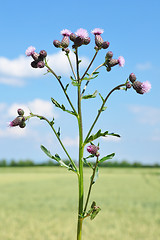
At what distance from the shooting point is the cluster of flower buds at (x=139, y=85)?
3.65 feet

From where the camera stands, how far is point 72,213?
24.6 ft

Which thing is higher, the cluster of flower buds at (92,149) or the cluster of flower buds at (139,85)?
the cluster of flower buds at (139,85)

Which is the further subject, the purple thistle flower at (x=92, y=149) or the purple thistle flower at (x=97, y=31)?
the purple thistle flower at (x=97, y=31)

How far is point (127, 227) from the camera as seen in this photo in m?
6.36

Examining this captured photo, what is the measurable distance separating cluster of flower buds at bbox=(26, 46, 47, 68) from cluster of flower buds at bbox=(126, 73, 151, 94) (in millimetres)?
315

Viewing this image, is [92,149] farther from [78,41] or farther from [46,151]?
[78,41]

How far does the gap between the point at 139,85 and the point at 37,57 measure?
383mm

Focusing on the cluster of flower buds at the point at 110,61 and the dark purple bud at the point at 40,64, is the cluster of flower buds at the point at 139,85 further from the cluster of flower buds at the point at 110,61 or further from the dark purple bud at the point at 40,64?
the dark purple bud at the point at 40,64

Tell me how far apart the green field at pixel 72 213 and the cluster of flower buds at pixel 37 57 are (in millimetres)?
4833

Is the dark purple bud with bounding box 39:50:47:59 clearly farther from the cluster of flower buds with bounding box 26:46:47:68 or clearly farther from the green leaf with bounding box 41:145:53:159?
the green leaf with bounding box 41:145:53:159

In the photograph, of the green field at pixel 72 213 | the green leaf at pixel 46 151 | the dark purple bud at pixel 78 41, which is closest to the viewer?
the dark purple bud at pixel 78 41

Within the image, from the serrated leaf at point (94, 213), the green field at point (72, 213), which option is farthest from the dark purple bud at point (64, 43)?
the green field at point (72, 213)

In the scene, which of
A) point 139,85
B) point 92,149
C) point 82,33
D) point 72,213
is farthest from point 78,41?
point 72,213

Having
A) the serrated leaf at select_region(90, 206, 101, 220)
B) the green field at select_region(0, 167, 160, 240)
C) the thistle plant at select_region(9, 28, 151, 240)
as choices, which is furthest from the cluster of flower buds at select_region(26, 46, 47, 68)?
the green field at select_region(0, 167, 160, 240)
